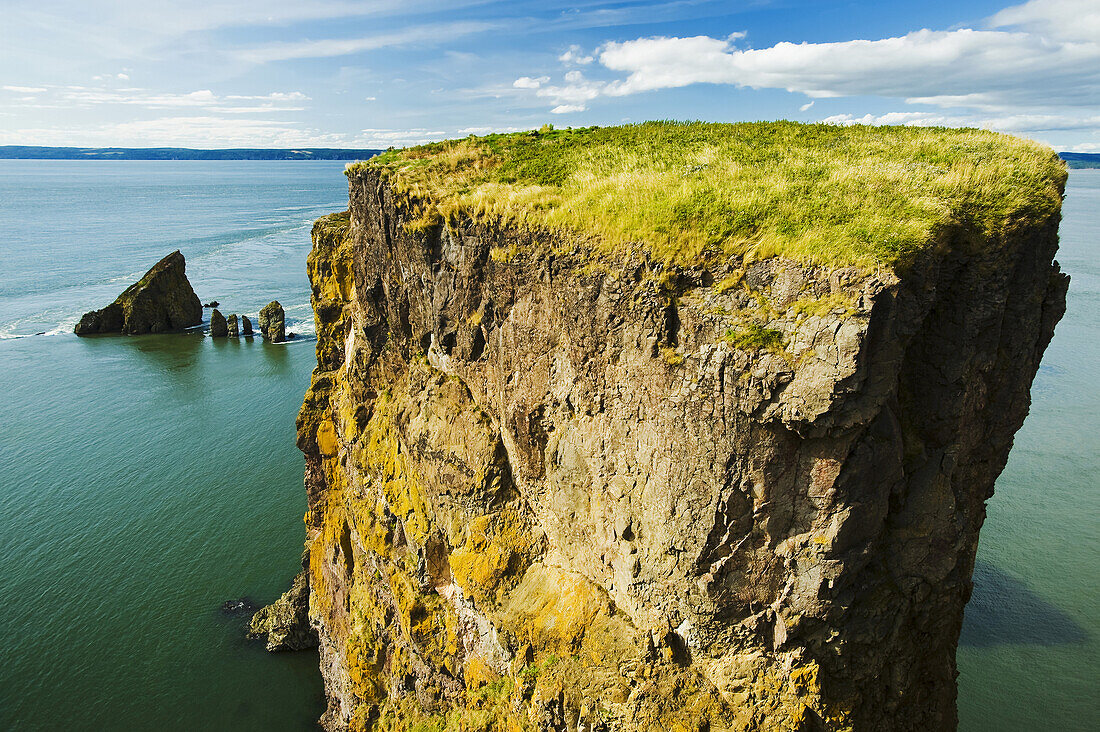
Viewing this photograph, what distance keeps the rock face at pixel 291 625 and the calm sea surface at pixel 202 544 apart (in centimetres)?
70

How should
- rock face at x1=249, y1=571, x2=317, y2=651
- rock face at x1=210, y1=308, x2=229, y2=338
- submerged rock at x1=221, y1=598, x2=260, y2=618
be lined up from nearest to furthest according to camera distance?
rock face at x1=249, y1=571, x2=317, y2=651, submerged rock at x1=221, y1=598, x2=260, y2=618, rock face at x1=210, y1=308, x2=229, y2=338

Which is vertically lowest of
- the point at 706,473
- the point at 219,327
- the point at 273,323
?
the point at 219,327

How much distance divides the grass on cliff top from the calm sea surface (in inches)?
1032

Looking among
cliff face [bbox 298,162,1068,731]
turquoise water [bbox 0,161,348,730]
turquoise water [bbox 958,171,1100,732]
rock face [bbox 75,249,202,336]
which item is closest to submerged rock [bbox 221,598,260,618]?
turquoise water [bbox 0,161,348,730]

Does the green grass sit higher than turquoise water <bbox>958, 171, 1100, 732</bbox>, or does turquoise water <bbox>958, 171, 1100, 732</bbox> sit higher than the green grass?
the green grass

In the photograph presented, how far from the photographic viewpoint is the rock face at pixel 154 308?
288 feet

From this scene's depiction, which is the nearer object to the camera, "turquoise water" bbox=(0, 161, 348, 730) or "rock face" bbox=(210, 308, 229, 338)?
"turquoise water" bbox=(0, 161, 348, 730)

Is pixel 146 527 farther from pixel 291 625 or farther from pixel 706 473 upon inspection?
pixel 706 473

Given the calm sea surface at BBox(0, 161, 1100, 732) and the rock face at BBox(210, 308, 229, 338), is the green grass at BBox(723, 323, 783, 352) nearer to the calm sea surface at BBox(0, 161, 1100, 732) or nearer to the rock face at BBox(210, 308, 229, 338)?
the calm sea surface at BBox(0, 161, 1100, 732)

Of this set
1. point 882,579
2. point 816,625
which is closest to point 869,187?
point 882,579

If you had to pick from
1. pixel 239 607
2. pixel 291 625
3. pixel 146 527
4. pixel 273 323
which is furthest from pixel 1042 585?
pixel 273 323

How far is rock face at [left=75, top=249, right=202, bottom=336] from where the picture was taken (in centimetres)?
8788

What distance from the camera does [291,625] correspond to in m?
33.7

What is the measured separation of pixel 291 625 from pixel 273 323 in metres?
59.4
